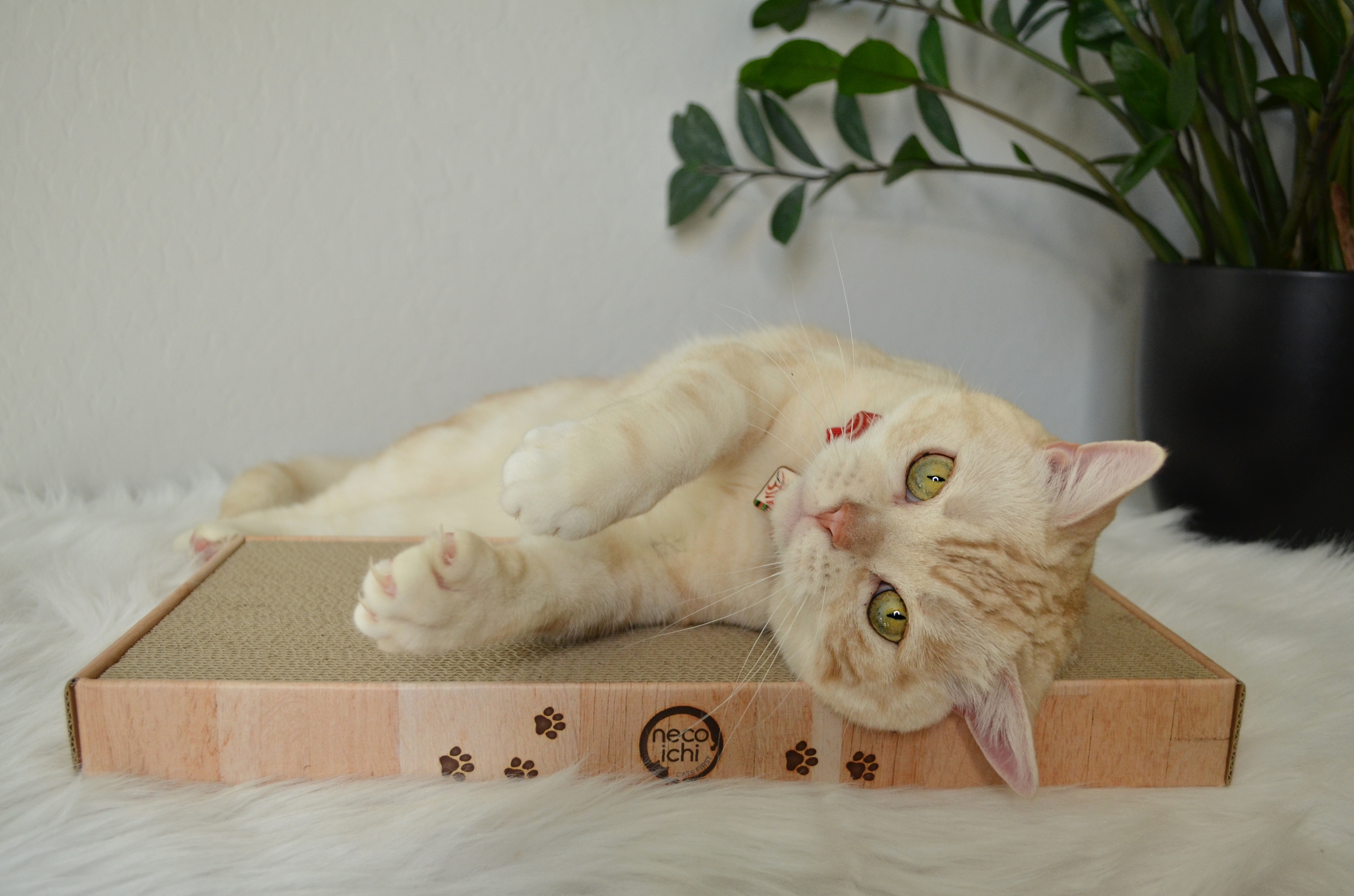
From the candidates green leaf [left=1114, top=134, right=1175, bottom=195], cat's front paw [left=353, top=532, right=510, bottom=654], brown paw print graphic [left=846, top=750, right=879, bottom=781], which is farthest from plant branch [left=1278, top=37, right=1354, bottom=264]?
cat's front paw [left=353, top=532, right=510, bottom=654]

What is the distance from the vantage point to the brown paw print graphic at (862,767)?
0.97 metres

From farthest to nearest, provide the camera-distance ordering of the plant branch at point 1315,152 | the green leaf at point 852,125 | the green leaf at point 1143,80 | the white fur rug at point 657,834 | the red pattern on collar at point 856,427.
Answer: the green leaf at point 852,125 → the green leaf at point 1143,80 → the plant branch at point 1315,152 → the red pattern on collar at point 856,427 → the white fur rug at point 657,834

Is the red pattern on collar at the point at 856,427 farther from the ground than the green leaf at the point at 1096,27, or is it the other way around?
the green leaf at the point at 1096,27

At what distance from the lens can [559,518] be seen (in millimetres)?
852

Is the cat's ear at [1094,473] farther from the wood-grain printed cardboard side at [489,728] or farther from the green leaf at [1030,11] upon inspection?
the green leaf at [1030,11]

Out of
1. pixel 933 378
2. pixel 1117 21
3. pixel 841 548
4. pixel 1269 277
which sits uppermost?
pixel 1117 21

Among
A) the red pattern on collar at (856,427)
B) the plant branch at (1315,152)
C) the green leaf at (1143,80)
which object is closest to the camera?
the red pattern on collar at (856,427)

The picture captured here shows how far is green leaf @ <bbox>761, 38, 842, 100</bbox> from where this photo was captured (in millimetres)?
1739

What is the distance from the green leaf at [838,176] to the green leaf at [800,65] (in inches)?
7.2

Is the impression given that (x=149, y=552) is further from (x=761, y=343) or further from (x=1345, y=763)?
(x=1345, y=763)

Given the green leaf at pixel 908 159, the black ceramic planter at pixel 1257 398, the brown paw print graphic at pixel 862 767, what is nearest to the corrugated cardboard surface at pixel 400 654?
the brown paw print graphic at pixel 862 767

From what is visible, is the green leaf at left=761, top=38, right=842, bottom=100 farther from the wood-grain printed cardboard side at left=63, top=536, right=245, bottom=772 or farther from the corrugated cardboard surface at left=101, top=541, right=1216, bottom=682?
the wood-grain printed cardboard side at left=63, top=536, right=245, bottom=772

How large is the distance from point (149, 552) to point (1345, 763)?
1.70 metres

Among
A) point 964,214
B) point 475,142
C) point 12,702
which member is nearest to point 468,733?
point 12,702
